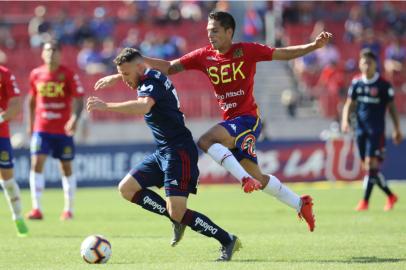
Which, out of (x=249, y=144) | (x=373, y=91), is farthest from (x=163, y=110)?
(x=373, y=91)

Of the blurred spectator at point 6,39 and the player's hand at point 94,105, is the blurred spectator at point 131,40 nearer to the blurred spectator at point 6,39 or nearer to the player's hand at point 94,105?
the blurred spectator at point 6,39

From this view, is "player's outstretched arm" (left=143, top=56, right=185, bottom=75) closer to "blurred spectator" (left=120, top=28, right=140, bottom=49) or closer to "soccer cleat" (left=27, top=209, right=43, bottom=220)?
"soccer cleat" (left=27, top=209, right=43, bottom=220)

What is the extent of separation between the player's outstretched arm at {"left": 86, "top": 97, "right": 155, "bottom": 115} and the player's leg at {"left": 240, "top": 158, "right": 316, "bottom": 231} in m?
2.16

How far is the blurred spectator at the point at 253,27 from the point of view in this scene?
109 ft

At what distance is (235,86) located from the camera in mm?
11328

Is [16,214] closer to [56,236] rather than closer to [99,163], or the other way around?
[56,236]

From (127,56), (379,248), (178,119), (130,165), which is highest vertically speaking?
(127,56)

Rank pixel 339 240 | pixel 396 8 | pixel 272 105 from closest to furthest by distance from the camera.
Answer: pixel 339 240, pixel 272 105, pixel 396 8

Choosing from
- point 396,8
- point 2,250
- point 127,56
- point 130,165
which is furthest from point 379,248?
point 396,8

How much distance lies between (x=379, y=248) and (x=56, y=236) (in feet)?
15.2

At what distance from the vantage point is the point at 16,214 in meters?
13.0

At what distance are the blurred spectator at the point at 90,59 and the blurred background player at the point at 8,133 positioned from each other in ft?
56.7

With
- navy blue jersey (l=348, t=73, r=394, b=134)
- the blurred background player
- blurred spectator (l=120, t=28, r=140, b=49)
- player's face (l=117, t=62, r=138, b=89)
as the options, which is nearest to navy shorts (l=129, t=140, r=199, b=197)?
player's face (l=117, t=62, r=138, b=89)

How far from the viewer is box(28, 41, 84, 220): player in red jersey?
1591 cm
